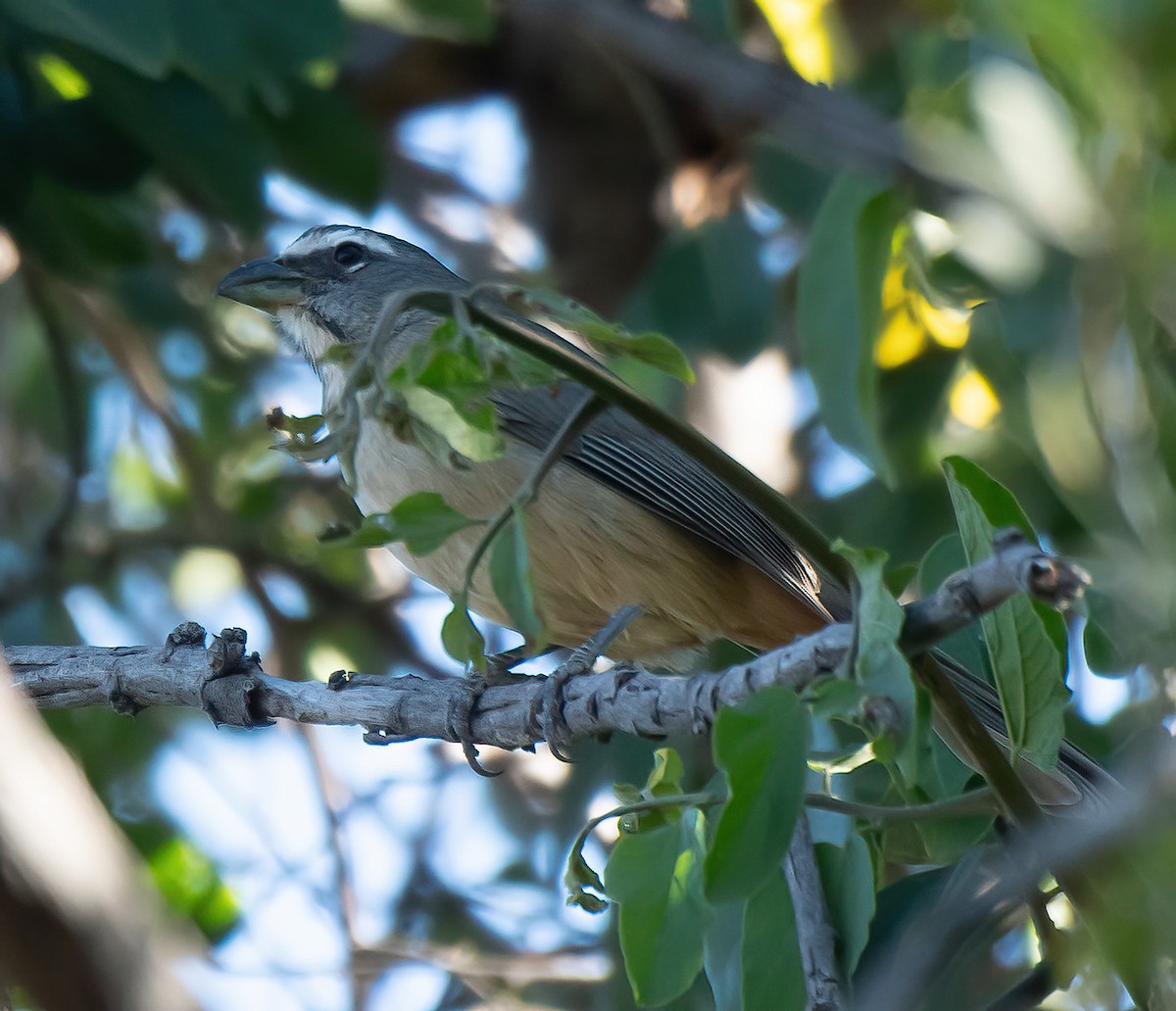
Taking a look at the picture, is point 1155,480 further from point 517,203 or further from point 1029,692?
point 517,203

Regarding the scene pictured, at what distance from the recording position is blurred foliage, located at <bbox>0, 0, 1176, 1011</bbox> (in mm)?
2045

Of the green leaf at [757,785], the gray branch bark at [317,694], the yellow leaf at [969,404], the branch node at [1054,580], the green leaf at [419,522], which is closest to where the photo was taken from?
the branch node at [1054,580]

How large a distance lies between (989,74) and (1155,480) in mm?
1005

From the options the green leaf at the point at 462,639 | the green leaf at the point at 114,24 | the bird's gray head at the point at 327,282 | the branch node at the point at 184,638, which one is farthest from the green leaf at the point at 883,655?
the bird's gray head at the point at 327,282

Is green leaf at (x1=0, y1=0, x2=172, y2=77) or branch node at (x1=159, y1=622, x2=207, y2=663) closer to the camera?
branch node at (x1=159, y1=622, x2=207, y2=663)

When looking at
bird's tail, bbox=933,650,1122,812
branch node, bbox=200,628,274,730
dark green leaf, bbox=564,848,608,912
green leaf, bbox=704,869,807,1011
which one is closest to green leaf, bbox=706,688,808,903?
dark green leaf, bbox=564,848,608,912

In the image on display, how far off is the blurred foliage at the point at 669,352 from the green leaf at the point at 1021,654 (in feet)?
0.04

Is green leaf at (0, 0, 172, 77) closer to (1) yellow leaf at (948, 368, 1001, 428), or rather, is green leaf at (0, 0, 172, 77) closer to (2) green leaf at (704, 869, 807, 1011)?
(2) green leaf at (704, 869, 807, 1011)

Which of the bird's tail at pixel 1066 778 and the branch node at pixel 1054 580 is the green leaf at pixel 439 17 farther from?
the branch node at pixel 1054 580

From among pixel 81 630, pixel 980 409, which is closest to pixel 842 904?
pixel 980 409

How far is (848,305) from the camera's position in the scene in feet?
11.8

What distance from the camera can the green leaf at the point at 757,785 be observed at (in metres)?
2.12

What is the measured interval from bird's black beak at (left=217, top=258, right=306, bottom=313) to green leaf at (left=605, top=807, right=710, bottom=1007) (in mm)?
3437

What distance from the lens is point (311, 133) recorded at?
569cm
